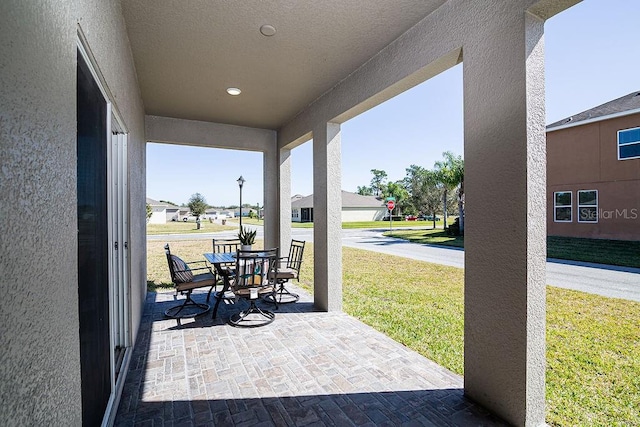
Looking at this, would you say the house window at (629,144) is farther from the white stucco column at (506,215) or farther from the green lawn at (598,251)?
the white stucco column at (506,215)

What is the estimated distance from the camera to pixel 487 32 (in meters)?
2.30

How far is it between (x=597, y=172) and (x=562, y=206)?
192 cm

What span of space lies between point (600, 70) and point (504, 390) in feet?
22.4

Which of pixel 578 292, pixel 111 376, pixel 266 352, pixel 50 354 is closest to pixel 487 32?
pixel 50 354

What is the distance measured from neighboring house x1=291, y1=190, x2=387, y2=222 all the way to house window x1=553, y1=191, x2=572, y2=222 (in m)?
26.7

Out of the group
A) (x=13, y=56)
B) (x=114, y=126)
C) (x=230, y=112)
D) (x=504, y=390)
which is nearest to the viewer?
(x=13, y=56)

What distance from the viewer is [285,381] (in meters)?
2.77

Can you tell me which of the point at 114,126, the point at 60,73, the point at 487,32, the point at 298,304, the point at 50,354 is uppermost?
the point at 487,32

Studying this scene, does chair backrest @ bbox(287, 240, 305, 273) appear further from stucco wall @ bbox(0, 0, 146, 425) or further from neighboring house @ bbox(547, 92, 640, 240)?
neighboring house @ bbox(547, 92, 640, 240)

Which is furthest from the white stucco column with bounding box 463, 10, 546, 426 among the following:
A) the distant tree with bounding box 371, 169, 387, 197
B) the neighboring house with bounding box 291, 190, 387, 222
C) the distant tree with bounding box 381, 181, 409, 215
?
the distant tree with bounding box 371, 169, 387, 197

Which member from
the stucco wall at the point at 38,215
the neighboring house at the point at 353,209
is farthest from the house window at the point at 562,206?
the neighboring house at the point at 353,209

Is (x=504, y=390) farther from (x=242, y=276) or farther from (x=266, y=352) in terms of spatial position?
(x=242, y=276)

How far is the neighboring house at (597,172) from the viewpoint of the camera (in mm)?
11109

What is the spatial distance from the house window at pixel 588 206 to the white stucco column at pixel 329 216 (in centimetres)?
1301
